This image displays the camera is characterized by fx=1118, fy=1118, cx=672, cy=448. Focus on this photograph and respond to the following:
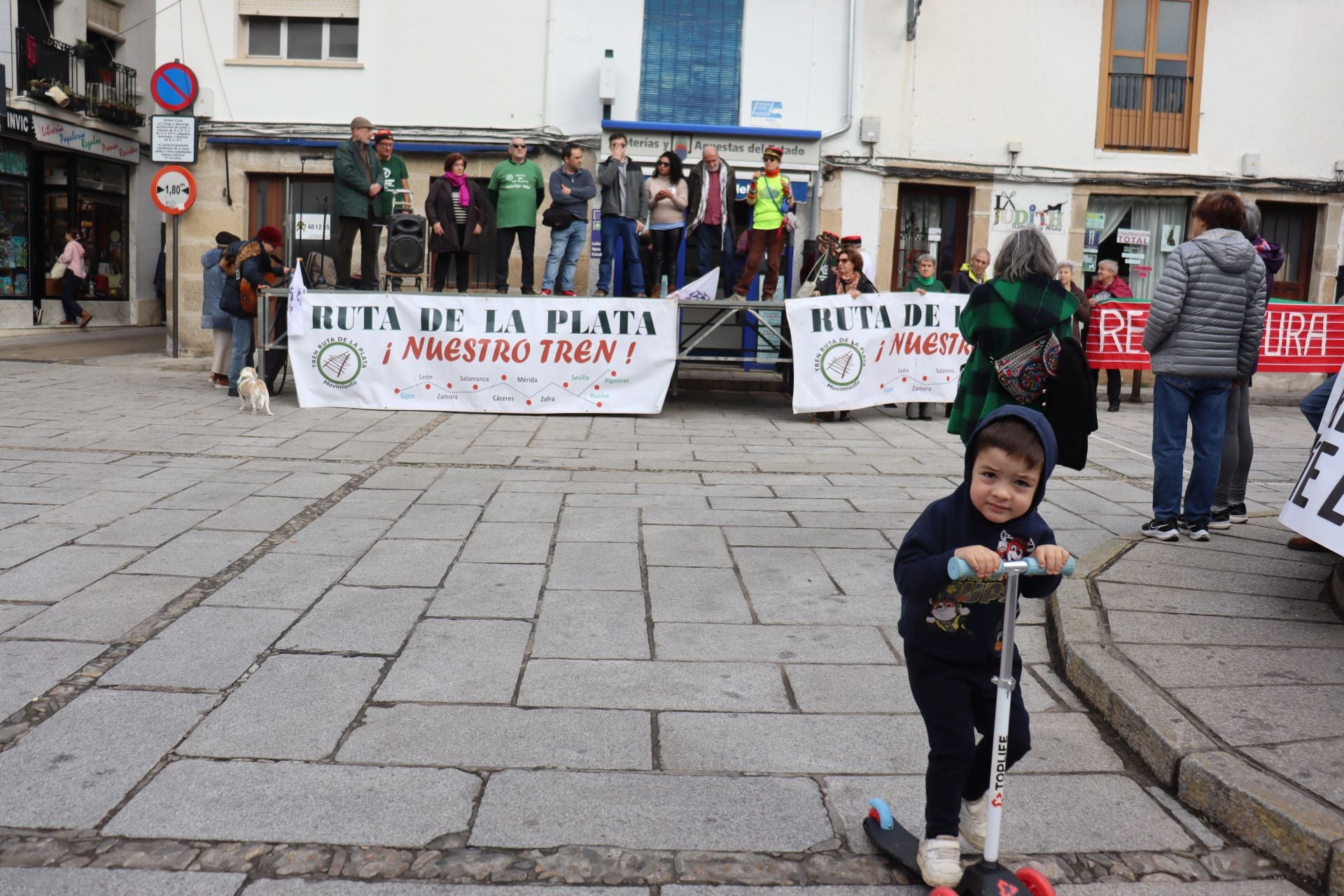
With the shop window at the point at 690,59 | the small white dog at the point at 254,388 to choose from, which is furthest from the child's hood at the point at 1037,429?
the shop window at the point at 690,59

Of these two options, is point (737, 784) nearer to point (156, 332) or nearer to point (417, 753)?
point (417, 753)

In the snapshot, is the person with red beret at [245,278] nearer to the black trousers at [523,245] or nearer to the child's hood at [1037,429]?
the black trousers at [523,245]

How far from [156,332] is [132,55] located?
6.26m

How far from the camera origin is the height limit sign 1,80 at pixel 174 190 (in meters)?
15.2

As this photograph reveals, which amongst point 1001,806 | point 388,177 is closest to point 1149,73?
point 388,177

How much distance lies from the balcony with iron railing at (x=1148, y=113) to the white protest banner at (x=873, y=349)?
652 centimetres

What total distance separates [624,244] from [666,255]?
0.47 m

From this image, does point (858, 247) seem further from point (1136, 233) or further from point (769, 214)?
point (1136, 233)

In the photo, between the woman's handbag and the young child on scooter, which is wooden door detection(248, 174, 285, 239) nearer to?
the woman's handbag

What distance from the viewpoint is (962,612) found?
8.09 ft

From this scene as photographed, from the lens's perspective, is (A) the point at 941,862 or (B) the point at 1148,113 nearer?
(A) the point at 941,862

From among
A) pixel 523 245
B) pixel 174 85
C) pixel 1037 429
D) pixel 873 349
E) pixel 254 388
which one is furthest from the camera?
pixel 174 85

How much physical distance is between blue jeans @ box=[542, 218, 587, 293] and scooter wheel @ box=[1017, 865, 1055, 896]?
10271 mm

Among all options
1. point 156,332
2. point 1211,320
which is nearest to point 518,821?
point 1211,320
